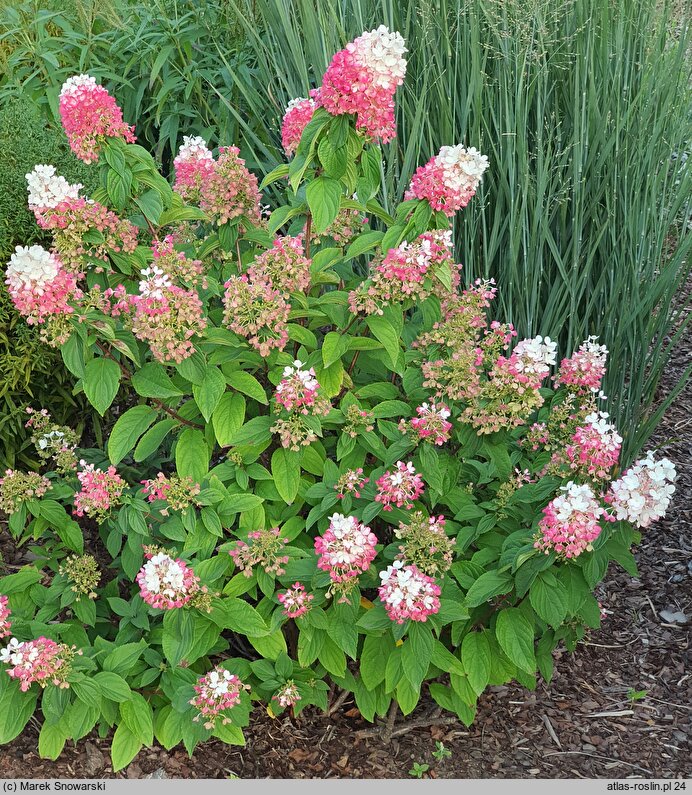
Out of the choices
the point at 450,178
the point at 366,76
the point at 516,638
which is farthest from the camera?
the point at 516,638

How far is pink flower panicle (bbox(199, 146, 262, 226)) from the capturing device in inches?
83.7

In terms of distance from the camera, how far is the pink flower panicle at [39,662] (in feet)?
6.01

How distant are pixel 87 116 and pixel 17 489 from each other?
945mm

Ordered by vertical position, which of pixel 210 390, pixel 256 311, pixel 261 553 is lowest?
pixel 261 553

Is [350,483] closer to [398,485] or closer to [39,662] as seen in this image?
[398,485]

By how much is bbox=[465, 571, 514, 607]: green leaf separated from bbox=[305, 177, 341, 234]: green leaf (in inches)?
35.9

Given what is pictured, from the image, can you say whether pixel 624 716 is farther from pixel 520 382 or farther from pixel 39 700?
pixel 39 700

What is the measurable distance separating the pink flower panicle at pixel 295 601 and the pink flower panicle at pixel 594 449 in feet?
2.32

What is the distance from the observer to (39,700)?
2293 mm

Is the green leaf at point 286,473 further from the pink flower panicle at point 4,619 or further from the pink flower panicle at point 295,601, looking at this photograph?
the pink flower panicle at point 4,619

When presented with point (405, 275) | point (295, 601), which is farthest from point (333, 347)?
point (295, 601)

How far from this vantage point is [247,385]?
6.64ft

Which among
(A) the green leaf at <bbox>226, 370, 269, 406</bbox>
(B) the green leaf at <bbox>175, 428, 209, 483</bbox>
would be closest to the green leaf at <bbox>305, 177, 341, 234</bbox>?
(A) the green leaf at <bbox>226, 370, 269, 406</bbox>

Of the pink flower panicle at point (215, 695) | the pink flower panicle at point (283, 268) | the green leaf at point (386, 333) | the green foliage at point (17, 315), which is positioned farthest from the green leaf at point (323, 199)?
the green foliage at point (17, 315)
